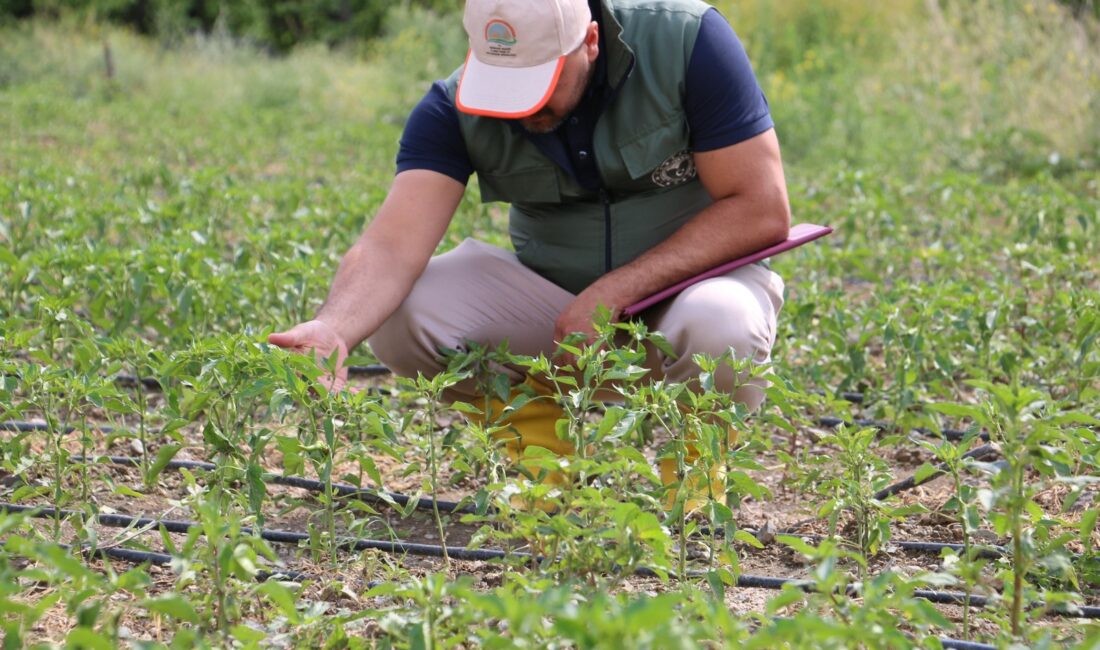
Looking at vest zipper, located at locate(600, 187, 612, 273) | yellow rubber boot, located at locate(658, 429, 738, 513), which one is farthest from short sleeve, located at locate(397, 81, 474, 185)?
yellow rubber boot, located at locate(658, 429, 738, 513)

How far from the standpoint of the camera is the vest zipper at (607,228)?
309 cm

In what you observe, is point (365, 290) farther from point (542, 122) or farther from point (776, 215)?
point (776, 215)

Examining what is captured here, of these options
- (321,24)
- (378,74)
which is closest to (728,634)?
(378,74)

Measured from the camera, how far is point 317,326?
273 centimetres

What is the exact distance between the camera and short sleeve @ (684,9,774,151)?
2.90 m

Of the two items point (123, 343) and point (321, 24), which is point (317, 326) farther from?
point (321, 24)

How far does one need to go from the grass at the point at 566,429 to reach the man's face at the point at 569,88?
0.57 meters

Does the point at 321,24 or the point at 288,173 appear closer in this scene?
the point at 288,173

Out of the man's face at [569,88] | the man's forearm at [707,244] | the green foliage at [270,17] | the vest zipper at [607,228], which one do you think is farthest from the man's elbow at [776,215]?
the green foliage at [270,17]

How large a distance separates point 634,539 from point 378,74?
12490 mm

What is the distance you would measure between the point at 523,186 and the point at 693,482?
960 mm

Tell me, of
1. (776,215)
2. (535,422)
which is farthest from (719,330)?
(535,422)

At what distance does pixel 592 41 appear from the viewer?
289 cm

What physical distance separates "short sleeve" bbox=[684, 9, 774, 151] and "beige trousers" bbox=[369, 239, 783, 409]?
0.33 m
